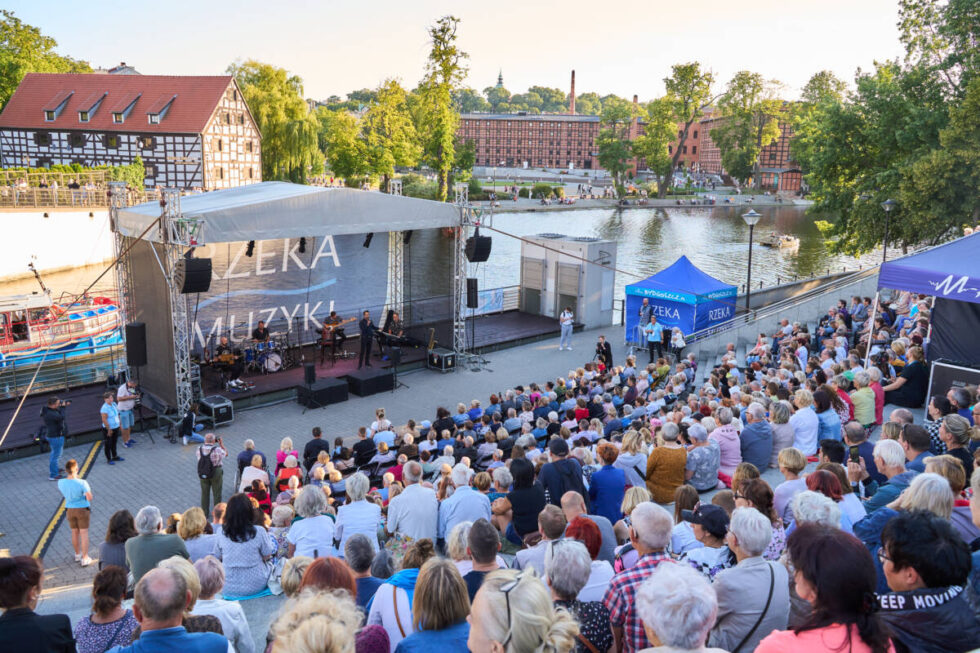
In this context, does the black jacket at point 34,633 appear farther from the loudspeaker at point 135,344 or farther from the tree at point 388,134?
the tree at point 388,134

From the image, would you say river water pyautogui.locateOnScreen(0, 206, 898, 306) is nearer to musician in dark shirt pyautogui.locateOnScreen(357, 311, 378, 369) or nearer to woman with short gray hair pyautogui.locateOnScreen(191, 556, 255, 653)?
musician in dark shirt pyautogui.locateOnScreen(357, 311, 378, 369)

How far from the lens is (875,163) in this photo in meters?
24.4


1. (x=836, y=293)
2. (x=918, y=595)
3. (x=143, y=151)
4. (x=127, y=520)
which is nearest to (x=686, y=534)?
(x=918, y=595)

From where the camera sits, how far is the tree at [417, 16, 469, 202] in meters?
53.6

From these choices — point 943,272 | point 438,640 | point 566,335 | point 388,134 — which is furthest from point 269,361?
point 388,134

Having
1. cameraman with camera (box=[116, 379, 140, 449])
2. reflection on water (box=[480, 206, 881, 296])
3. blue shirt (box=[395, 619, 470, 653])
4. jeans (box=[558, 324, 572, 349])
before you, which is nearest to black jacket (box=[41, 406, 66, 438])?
cameraman with camera (box=[116, 379, 140, 449])

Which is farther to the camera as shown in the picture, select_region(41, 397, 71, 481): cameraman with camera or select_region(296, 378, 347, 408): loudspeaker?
select_region(296, 378, 347, 408): loudspeaker

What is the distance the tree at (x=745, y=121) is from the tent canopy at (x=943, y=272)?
78669 mm

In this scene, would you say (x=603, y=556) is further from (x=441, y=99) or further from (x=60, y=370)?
(x=441, y=99)

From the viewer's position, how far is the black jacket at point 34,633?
324cm

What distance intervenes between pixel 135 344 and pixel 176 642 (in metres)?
11.3

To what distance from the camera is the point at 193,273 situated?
1234 cm

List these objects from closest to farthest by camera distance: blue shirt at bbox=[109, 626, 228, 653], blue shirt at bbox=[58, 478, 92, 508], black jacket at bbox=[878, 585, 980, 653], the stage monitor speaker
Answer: black jacket at bbox=[878, 585, 980, 653] → blue shirt at bbox=[109, 626, 228, 653] → blue shirt at bbox=[58, 478, 92, 508] → the stage monitor speaker

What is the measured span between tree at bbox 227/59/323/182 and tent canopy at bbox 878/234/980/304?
49.0 meters
